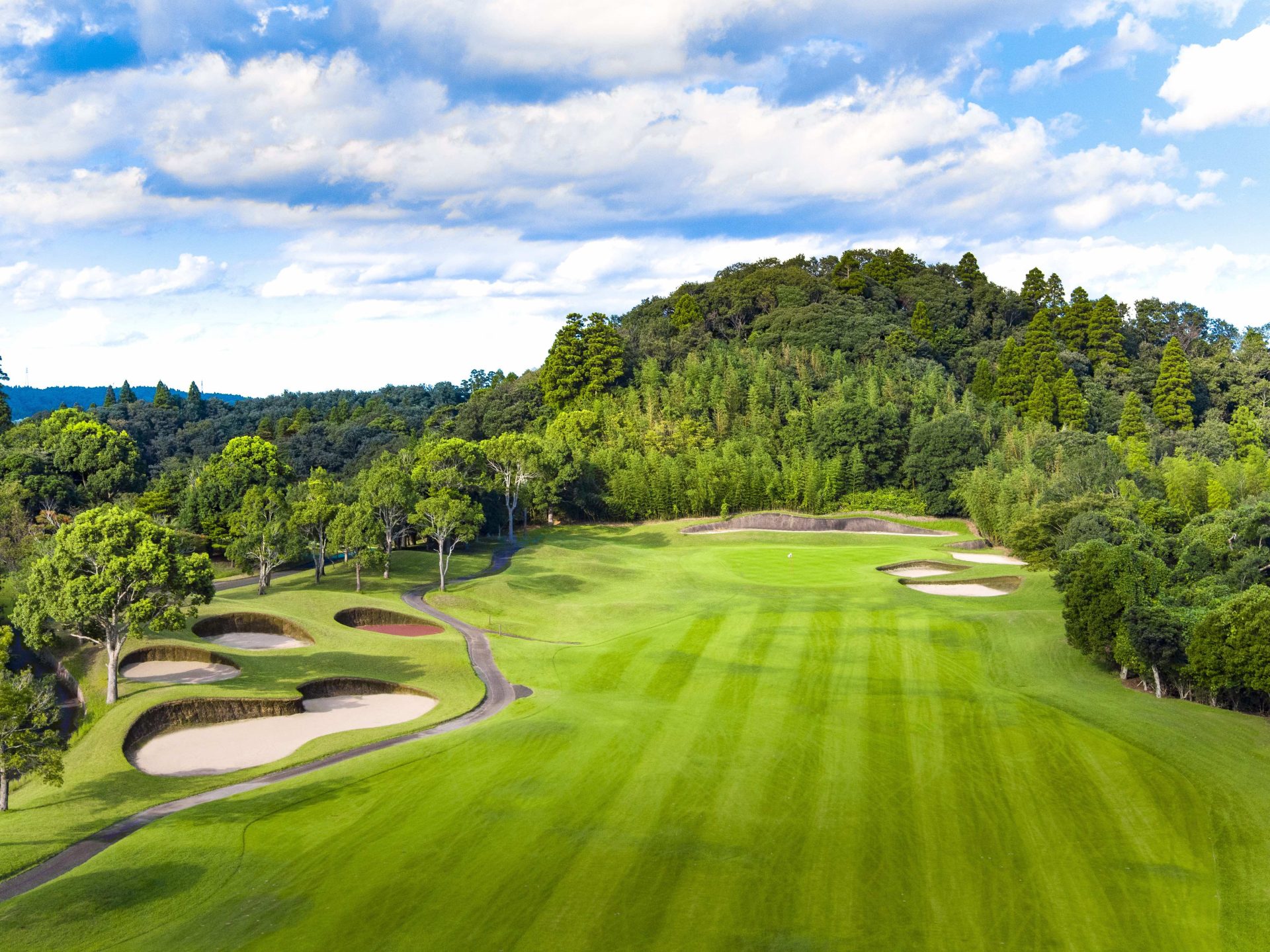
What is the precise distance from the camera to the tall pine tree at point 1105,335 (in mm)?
110812

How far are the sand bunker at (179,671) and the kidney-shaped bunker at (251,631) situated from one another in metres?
4.10

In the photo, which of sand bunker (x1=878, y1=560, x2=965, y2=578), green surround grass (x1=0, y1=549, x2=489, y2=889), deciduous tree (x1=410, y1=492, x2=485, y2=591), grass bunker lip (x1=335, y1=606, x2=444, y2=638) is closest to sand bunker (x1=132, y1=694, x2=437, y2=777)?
green surround grass (x1=0, y1=549, x2=489, y2=889)

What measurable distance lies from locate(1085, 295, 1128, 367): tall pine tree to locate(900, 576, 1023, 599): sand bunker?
71.6 metres

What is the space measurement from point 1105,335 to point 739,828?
114 metres

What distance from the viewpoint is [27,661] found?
3712 centimetres

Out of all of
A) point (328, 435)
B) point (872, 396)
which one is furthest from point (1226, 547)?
point (328, 435)

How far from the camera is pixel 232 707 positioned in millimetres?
30453

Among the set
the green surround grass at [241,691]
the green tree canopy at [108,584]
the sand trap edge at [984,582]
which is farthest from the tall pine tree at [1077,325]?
the green tree canopy at [108,584]

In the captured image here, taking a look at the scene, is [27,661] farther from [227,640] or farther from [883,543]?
[883,543]

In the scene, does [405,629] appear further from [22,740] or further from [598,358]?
[598,358]

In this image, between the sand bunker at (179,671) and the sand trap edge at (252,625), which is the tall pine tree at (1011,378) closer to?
the sand trap edge at (252,625)

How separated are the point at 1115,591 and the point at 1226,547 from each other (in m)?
16.5

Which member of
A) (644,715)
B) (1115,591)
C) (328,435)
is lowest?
(644,715)

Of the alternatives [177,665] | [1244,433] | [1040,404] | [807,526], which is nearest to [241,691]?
[177,665]
